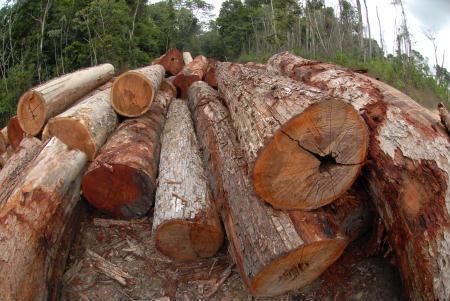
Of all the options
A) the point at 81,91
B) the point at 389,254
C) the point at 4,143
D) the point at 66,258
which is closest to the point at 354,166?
the point at 389,254

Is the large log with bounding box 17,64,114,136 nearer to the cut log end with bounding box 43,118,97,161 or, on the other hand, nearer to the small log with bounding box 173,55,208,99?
the cut log end with bounding box 43,118,97,161

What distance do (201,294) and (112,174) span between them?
1.34 metres

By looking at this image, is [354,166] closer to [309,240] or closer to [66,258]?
[309,240]

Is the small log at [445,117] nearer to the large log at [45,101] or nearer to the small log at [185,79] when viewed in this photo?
the large log at [45,101]

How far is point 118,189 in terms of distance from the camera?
393 cm

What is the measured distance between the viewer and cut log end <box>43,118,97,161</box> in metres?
4.26

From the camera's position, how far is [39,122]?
17.2 feet

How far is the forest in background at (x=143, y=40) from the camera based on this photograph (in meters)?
17.0

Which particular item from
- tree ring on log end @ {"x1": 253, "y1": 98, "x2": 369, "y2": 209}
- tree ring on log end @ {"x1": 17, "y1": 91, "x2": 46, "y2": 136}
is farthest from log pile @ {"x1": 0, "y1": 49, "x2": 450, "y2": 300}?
tree ring on log end @ {"x1": 17, "y1": 91, "x2": 46, "y2": 136}

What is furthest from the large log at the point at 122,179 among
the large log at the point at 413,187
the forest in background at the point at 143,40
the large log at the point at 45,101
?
the forest in background at the point at 143,40

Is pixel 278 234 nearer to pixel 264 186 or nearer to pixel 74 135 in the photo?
pixel 264 186

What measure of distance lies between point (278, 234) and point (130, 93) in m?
3.21

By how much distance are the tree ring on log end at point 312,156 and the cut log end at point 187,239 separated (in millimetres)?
750

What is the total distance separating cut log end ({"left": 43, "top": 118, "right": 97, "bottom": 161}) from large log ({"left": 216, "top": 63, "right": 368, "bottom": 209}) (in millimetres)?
2027
